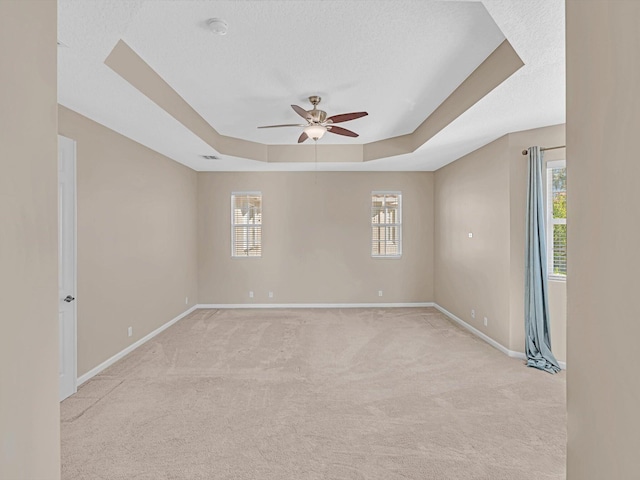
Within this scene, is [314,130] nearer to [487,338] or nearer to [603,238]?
[603,238]

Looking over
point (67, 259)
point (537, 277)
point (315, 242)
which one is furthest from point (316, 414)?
point (315, 242)

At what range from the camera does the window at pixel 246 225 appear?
7016 millimetres

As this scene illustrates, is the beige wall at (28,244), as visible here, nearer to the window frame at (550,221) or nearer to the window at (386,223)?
the window frame at (550,221)

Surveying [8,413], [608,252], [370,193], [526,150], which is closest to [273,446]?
[8,413]

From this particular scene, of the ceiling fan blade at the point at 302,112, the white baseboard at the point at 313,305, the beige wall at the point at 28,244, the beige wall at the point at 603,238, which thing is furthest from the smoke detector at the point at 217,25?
the white baseboard at the point at 313,305

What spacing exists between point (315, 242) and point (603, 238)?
6.17m

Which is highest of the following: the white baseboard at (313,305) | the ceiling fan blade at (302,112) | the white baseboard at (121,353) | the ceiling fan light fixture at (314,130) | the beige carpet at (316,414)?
the ceiling fan blade at (302,112)

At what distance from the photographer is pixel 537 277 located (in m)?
3.95

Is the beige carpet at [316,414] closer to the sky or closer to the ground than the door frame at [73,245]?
closer to the ground

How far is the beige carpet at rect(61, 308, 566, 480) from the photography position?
7.49 ft

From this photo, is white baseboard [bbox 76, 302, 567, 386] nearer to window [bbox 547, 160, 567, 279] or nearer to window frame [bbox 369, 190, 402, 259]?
window frame [bbox 369, 190, 402, 259]

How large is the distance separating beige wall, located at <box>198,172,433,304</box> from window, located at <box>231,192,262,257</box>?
0.11 m

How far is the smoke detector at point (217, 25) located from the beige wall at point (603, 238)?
80.7 inches

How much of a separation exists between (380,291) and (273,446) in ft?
15.8
